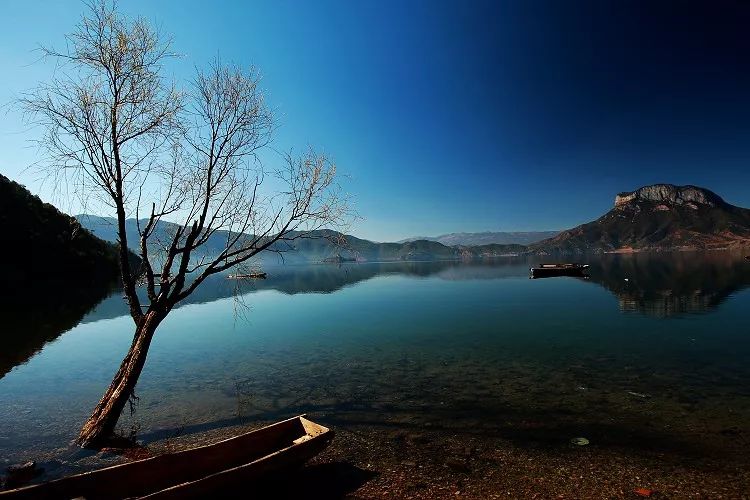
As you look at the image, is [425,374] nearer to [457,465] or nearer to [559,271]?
[457,465]

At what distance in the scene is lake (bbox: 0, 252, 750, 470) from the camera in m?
14.9

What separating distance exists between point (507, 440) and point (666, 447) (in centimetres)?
500

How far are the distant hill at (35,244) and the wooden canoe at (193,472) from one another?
302 ft

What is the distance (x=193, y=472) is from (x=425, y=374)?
596 inches

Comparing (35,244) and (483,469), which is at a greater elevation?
(35,244)

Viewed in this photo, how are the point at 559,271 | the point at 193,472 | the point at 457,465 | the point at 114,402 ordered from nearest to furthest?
1. the point at 193,472
2. the point at 457,465
3. the point at 114,402
4. the point at 559,271

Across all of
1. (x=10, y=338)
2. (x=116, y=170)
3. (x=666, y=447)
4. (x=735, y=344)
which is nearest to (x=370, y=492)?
(x=666, y=447)

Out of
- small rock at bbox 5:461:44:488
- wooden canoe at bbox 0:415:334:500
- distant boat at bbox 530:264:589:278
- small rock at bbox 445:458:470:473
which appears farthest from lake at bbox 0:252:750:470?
distant boat at bbox 530:264:589:278

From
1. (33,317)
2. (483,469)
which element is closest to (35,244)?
(33,317)

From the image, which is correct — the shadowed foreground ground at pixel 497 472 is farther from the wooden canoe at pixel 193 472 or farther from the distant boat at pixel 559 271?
the distant boat at pixel 559 271

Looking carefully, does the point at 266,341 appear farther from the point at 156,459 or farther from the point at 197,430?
the point at 156,459

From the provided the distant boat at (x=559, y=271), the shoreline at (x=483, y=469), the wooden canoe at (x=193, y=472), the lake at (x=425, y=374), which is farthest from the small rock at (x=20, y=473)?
the distant boat at (x=559, y=271)

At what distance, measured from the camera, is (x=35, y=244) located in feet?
300

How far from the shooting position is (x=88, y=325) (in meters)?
44.2
